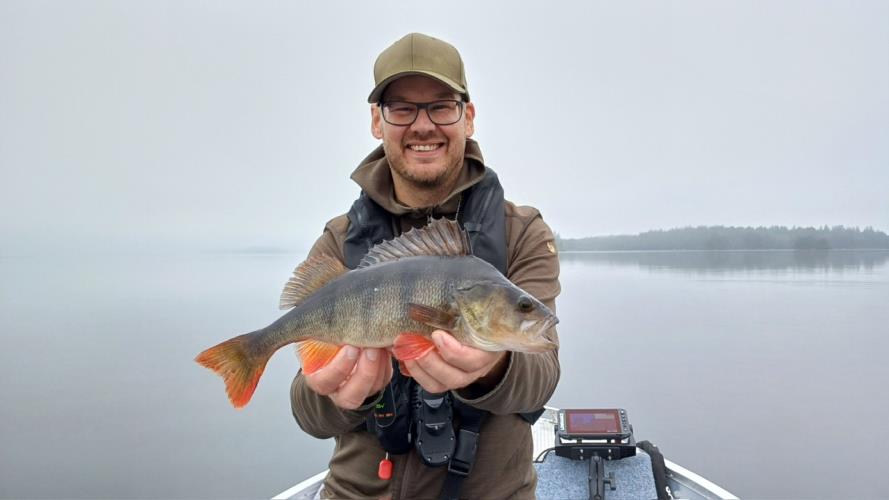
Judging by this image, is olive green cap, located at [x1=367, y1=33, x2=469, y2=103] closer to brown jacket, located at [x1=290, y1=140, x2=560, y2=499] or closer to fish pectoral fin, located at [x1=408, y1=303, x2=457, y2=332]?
brown jacket, located at [x1=290, y1=140, x2=560, y2=499]

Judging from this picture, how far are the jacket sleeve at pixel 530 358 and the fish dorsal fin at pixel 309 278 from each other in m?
0.72

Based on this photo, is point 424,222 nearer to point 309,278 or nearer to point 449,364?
point 309,278

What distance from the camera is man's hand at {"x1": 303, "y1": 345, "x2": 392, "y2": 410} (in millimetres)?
1822

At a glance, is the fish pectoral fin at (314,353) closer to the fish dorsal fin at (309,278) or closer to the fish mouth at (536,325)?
the fish dorsal fin at (309,278)

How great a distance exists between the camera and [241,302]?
25.8m

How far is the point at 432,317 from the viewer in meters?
1.73

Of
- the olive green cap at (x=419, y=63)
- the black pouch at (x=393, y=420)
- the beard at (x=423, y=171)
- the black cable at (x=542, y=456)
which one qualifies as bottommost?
the black cable at (x=542, y=456)

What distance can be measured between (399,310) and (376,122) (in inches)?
55.0

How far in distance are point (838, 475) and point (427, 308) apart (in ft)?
35.9

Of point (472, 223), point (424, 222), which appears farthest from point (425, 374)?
point (424, 222)

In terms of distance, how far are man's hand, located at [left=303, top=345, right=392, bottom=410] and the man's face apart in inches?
40.3

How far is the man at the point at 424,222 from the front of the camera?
7.64 feet

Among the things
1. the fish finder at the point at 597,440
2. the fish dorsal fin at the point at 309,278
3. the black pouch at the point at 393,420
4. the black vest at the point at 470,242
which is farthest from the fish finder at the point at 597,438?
the fish dorsal fin at the point at 309,278

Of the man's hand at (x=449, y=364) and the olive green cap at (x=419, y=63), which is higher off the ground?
the olive green cap at (x=419, y=63)
